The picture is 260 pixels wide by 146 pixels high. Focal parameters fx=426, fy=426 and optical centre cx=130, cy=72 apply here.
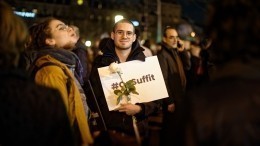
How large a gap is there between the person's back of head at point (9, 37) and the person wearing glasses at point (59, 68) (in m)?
0.84

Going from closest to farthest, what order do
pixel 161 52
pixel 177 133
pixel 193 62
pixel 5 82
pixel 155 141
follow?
pixel 177 133 < pixel 5 82 < pixel 155 141 < pixel 161 52 < pixel 193 62

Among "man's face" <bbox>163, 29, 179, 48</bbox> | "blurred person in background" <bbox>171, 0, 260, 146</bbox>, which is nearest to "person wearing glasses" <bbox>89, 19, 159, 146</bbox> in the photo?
"man's face" <bbox>163, 29, 179, 48</bbox>

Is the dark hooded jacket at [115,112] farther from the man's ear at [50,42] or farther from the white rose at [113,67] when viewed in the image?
the man's ear at [50,42]

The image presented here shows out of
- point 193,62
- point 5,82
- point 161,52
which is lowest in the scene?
point 193,62

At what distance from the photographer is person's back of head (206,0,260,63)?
2297 mm

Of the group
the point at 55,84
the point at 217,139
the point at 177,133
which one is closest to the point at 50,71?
the point at 55,84

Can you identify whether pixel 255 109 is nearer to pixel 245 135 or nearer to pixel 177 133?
pixel 245 135

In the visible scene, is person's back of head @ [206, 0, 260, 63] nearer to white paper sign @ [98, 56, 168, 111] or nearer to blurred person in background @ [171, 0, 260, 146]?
blurred person in background @ [171, 0, 260, 146]

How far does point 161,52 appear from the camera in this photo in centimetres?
712

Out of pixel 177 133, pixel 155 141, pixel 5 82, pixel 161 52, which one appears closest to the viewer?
pixel 177 133

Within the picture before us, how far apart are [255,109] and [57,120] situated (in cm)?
117

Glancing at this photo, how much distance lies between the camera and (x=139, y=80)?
5.25 meters

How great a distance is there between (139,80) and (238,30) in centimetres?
301

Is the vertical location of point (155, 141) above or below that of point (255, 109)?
below
